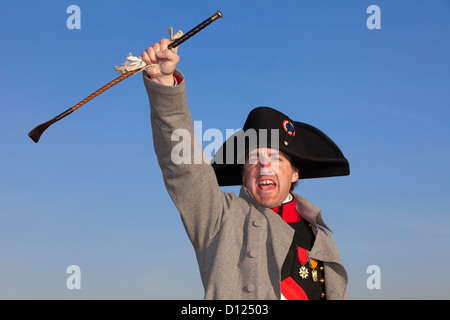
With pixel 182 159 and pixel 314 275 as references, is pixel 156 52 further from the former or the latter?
pixel 314 275

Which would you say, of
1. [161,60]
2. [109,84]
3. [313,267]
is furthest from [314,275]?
[109,84]

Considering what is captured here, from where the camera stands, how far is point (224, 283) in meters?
5.05

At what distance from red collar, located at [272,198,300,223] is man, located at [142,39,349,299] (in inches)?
0.4

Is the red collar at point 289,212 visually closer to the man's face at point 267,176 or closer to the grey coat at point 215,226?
the man's face at point 267,176

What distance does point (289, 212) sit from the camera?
6070mm

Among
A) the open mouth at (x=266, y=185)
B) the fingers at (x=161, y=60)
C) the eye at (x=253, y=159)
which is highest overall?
the fingers at (x=161, y=60)

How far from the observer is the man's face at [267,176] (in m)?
→ 5.77

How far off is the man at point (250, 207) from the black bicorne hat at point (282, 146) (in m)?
0.01

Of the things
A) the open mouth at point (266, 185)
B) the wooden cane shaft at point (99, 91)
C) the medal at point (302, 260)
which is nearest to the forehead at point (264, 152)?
the open mouth at point (266, 185)

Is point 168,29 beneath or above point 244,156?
above

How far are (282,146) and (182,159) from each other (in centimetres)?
141
